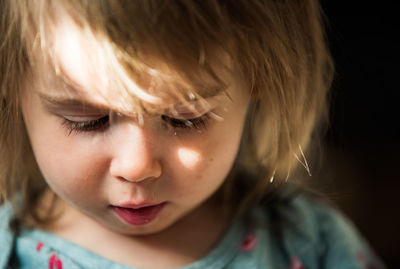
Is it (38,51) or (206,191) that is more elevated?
(38,51)

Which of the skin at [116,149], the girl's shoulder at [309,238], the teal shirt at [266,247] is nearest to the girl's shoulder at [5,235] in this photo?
the teal shirt at [266,247]

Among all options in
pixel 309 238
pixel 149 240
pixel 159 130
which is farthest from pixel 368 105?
pixel 159 130

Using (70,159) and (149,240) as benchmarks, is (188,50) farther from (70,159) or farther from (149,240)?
(149,240)

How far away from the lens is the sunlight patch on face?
2.48 feet

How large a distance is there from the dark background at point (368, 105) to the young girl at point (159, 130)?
454mm

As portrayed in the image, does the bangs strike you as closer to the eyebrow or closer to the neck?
the eyebrow

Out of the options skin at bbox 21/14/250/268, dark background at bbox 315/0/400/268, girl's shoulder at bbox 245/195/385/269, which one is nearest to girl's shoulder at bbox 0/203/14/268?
skin at bbox 21/14/250/268

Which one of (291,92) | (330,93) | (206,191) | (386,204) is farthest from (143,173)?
(386,204)

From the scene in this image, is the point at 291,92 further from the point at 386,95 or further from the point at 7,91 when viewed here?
A: the point at 386,95

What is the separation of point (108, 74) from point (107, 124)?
0.26 ft

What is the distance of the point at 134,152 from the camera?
715 millimetres

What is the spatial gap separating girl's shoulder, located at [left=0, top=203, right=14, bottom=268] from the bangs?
360mm

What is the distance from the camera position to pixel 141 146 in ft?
2.35

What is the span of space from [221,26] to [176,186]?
219 millimetres
